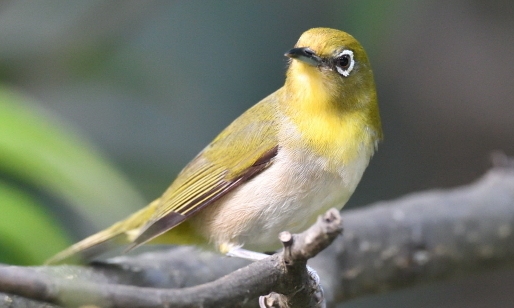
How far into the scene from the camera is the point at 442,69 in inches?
247

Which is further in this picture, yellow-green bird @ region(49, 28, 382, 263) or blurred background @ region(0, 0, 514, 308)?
blurred background @ region(0, 0, 514, 308)

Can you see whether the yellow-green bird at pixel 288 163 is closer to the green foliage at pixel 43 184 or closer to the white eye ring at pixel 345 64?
the white eye ring at pixel 345 64

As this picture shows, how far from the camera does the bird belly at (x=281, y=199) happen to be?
2771 mm

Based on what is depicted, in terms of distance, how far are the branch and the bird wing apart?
272mm

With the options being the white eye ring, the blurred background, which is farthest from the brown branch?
the blurred background

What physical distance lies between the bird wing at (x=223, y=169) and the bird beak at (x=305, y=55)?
0.40 m

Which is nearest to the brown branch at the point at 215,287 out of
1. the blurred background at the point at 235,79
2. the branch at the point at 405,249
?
the branch at the point at 405,249

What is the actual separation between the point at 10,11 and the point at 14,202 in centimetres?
280

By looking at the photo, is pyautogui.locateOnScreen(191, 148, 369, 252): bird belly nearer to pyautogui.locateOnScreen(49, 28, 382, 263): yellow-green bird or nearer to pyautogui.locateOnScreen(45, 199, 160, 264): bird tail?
pyautogui.locateOnScreen(49, 28, 382, 263): yellow-green bird

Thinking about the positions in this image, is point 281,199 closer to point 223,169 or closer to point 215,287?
A: point 223,169

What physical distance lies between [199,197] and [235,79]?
2.26 metres

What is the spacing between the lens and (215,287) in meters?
2.12

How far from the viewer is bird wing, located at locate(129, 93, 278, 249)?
296 centimetres

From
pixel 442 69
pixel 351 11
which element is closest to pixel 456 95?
pixel 442 69
